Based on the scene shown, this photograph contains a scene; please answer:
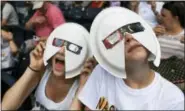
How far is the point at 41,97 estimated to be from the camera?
1298 millimetres

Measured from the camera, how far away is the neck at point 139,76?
3.04 feet

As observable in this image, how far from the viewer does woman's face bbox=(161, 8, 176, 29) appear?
208 cm

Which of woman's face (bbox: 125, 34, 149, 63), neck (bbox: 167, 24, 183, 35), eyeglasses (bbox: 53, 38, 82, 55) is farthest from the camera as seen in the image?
neck (bbox: 167, 24, 183, 35)

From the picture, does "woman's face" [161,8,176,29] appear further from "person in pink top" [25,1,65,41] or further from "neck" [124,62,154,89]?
"neck" [124,62,154,89]

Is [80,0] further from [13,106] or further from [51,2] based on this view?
[13,106]

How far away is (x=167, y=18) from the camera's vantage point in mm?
2098

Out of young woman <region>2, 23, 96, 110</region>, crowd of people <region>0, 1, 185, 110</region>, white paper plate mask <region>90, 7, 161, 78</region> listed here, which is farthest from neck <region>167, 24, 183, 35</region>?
white paper plate mask <region>90, 7, 161, 78</region>

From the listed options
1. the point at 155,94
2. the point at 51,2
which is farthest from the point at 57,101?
the point at 51,2

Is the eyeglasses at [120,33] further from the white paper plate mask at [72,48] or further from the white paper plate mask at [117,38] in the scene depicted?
the white paper plate mask at [72,48]

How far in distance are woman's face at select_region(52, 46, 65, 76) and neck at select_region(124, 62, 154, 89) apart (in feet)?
1.08

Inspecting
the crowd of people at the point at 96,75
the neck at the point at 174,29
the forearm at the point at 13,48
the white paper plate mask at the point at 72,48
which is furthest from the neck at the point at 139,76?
the forearm at the point at 13,48

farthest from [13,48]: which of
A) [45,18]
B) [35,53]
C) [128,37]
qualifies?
[128,37]

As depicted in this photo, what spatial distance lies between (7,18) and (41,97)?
5.23 ft

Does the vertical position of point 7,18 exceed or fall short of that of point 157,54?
it falls short
